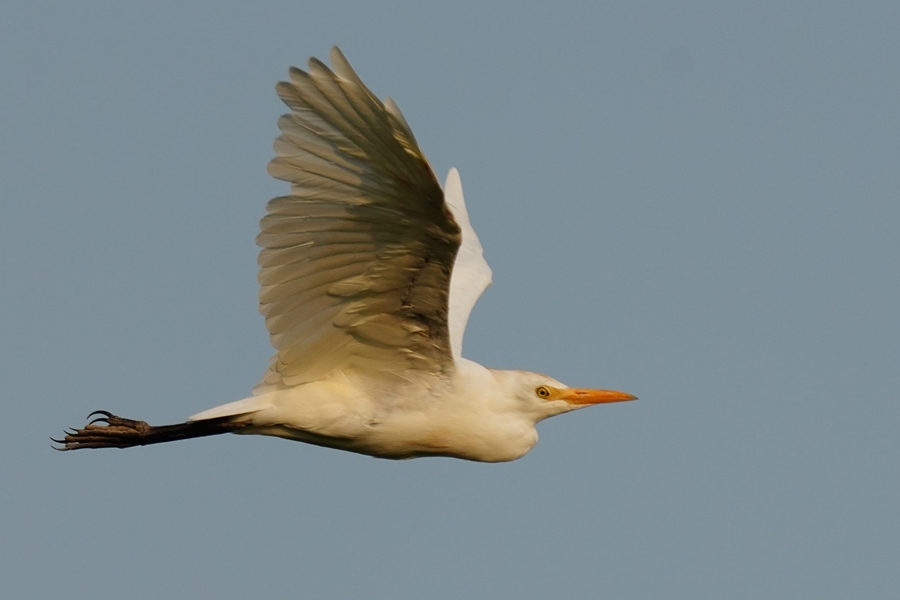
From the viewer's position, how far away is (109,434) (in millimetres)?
10055

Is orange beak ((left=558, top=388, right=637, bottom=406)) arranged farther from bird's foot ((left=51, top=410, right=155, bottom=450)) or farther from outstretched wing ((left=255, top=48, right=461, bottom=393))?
bird's foot ((left=51, top=410, right=155, bottom=450))

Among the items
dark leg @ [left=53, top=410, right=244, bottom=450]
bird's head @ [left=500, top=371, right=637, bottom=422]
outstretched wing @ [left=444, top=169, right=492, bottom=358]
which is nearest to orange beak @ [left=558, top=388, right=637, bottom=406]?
bird's head @ [left=500, top=371, right=637, bottom=422]

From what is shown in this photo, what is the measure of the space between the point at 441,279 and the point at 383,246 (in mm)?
451

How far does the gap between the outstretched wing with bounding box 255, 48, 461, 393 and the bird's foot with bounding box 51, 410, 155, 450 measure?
4.33 ft

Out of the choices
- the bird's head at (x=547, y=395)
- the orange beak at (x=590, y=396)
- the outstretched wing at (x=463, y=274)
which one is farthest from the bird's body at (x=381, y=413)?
the outstretched wing at (x=463, y=274)

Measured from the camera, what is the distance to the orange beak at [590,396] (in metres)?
10.0

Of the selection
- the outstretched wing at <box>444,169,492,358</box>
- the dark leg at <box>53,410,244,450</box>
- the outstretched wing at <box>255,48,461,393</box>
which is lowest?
the dark leg at <box>53,410,244,450</box>

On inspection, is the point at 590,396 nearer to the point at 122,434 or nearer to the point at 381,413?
the point at 381,413

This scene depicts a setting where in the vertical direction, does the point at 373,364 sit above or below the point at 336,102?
below

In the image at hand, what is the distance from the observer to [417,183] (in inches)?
299

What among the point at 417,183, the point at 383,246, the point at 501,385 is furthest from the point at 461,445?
the point at 417,183

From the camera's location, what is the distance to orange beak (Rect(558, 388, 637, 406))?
1003 centimetres

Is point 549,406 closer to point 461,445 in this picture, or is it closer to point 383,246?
point 461,445

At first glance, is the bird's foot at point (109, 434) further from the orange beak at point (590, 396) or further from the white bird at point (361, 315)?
the orange beak at point (590, 396)
